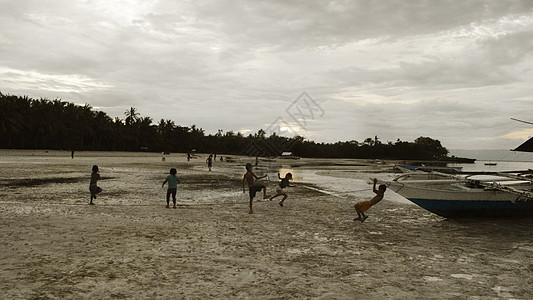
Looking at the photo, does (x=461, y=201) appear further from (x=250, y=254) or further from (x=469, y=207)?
(x=250, y=254)

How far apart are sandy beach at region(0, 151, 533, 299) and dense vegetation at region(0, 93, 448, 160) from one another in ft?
228

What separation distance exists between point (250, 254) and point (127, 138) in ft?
316

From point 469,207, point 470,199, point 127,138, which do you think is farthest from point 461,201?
point 127,138

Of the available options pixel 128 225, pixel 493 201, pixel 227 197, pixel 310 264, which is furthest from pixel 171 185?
pixel 493 201

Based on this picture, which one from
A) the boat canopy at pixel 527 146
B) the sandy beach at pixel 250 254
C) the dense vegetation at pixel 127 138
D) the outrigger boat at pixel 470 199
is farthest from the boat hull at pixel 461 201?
the dense vegetation at pixel 127 138

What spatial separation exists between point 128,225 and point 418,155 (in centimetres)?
15115

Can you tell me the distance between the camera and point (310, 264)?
681 centimetres

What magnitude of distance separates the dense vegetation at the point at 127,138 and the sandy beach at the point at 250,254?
2738 inches

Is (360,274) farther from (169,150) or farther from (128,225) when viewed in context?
(169,150)

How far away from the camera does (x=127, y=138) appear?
311 ft

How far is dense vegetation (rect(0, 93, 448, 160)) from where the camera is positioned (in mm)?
70125

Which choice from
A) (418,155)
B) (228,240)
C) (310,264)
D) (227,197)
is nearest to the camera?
(310,264)

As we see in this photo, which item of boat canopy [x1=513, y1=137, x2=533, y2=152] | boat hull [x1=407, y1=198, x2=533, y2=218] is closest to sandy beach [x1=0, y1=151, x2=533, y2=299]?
boat hull [x1=407, y1=198, x2=533, y2=218]

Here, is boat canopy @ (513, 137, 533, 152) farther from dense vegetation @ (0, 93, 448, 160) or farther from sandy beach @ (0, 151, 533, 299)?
dense vegetation @ (0, 93, 448, 160)
